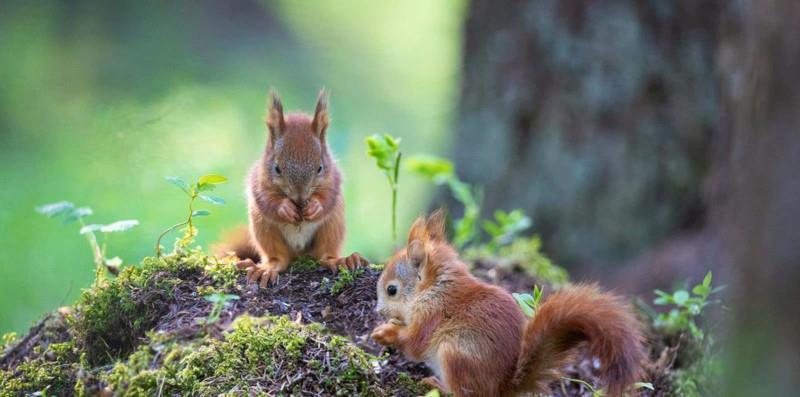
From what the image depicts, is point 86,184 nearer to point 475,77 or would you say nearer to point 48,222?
point 48,222

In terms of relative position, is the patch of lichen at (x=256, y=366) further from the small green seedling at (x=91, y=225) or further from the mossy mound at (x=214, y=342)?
the small green seedling at (x=91, y=225)

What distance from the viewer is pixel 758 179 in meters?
2.08

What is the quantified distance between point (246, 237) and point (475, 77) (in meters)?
2.99

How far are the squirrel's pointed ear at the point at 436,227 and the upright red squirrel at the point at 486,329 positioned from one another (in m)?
0.06

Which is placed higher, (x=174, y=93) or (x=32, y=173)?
(x=174, y=93)

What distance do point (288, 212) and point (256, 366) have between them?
2.29 feet

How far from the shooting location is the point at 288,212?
10.3ft

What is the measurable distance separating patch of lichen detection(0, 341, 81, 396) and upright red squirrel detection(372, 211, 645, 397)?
3.00 feet

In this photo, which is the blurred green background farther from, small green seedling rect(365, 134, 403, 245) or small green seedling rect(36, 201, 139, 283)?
small green seedling rect(365, 134, 403, 245)

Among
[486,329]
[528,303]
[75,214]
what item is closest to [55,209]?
[75,214]

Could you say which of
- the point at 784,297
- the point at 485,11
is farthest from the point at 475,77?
the point at 784,297

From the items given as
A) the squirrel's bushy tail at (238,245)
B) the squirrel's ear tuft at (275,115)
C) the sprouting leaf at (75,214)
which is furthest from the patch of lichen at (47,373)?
the squirrel's ear tuft at (275,115)

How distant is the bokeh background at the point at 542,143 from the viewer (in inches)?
82.1

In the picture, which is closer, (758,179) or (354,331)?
(758,179)
